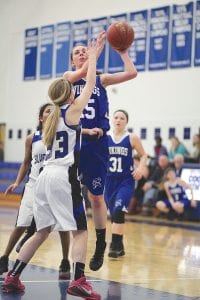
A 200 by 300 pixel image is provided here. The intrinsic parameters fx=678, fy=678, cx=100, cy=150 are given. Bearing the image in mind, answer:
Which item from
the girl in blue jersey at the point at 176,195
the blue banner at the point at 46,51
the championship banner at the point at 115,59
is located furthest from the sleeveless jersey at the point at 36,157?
the blue banner at the point at 46,51

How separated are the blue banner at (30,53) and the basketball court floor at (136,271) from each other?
359 inches

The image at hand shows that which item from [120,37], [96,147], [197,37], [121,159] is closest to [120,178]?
[121,159]

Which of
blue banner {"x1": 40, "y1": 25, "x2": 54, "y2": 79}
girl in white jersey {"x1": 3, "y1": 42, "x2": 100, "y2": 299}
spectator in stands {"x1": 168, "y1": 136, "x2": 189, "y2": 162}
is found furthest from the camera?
blue banner {"x1": 40, "y1": 25, "x2": 54, "y2": 79}

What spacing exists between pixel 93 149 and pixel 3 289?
1.50 meters

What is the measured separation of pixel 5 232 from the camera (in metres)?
9.39

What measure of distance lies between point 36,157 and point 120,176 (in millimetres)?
1920

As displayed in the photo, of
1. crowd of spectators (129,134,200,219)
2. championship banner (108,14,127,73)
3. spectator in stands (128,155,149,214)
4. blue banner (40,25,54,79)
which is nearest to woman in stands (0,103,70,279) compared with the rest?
crowd of spectators (129,134,200,219)

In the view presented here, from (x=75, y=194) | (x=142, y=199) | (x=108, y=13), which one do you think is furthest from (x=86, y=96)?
(x=108, y=13)

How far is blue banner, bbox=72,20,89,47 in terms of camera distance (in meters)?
17.6

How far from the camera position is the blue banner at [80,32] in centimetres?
1761

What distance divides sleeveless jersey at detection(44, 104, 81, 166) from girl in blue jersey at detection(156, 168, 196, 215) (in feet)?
28.3

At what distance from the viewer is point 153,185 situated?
14109 millimetres

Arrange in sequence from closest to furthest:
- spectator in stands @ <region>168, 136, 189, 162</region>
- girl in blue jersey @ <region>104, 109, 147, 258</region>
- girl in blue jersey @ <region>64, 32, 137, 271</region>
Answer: girl in blue jersey @ <region>64, 32, 137, 271</region>
girl in blue jersey @ <region>104, 109, 147, 258</region>
spectator in stands @ <region>168, 136, 189, 162</region>

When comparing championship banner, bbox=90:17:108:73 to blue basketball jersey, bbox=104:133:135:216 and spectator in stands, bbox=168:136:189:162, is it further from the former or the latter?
blue basketball jersey, bbox=104:133:135:216
